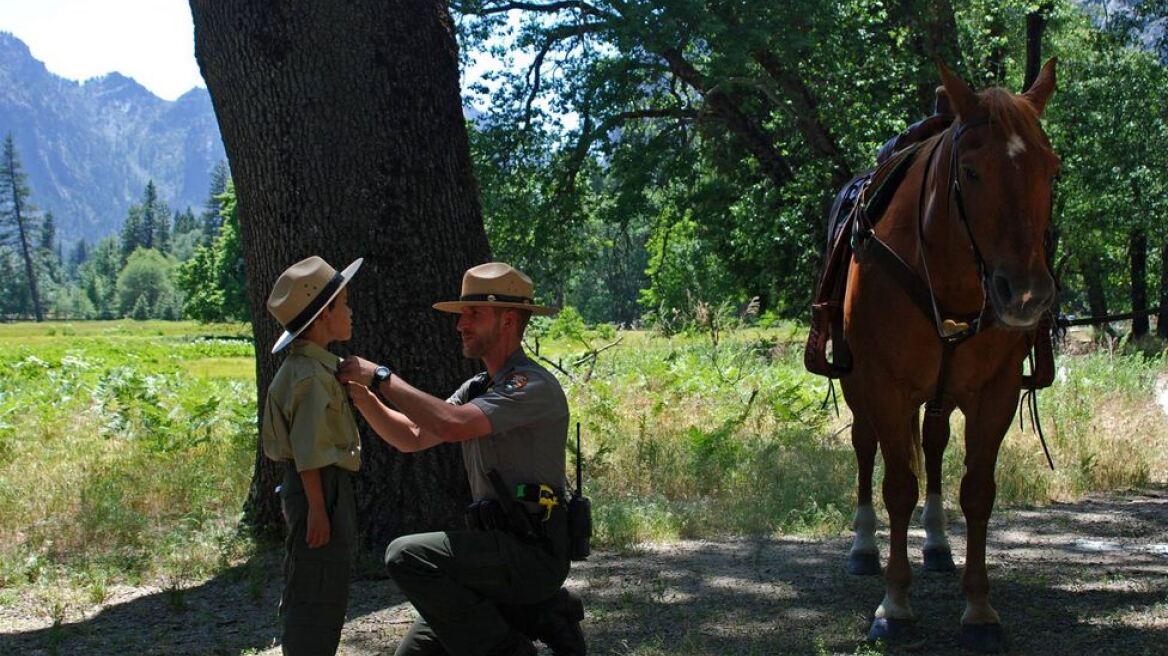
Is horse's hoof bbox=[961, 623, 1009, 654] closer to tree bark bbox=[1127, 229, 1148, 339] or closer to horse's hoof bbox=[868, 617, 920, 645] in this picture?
horse's hoof bbox=[868, 617, 920, 645]

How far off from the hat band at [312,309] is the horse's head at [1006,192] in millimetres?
2749

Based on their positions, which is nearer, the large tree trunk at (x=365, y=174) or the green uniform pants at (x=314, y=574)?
the green uniform pants at (x=314, y=574)

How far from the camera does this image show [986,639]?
207 inches

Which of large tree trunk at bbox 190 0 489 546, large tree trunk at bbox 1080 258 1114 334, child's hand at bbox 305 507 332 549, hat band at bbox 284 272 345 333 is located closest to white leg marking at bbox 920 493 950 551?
large tree trunk at bbox 190 0 489 546

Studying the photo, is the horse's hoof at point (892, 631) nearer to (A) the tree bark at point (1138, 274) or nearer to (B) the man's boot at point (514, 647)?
(B) the man's boot at point (514, 647)

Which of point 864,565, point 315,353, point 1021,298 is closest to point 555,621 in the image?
point 315,353

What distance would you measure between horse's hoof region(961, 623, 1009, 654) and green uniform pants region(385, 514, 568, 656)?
224 cm

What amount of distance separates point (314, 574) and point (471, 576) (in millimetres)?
611

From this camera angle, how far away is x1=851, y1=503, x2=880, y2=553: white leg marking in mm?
6914

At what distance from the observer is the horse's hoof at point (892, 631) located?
5422 millimetres

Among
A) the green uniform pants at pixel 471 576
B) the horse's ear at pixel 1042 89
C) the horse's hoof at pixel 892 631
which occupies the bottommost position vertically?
the horse's hoof at pixel 892 631

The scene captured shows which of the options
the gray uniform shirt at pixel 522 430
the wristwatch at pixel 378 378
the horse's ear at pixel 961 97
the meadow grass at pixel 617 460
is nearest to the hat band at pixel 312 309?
the wristwatch at pixel 378 378

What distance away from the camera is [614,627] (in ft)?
19.0

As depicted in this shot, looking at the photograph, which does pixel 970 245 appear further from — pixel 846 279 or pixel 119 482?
pixel 119 482
